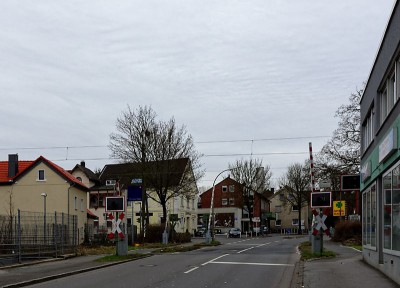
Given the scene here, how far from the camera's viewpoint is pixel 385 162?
14.4m

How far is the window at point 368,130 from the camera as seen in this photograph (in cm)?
1931

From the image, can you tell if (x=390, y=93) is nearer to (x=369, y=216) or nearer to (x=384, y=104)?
(x=384, y=104)

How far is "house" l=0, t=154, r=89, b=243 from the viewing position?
48.9 metres

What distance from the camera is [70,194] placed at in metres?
49.2

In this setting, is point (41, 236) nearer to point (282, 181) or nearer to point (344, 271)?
point (344, 271)

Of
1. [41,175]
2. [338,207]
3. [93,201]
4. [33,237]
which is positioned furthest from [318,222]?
[93,201]

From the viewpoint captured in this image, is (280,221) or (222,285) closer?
(222,285)

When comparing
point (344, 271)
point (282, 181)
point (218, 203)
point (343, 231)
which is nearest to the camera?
point (344, 271)

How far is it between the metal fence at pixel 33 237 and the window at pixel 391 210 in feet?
45.5

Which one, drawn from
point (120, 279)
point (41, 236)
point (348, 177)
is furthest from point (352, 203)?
point (120, 279)

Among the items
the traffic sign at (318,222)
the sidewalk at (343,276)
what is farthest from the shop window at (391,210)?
the traffic sign at (318,222)

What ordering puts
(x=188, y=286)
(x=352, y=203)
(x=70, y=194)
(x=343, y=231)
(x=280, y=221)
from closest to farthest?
1. (x=188, y=286)
2. (x=343, y=231)
3. (x=70, y=194)
4. (x=352, y=203)
5. (x=280, y=221)

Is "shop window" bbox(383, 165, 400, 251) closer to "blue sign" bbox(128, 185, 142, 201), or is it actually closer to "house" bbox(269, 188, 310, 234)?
"blue sign" bbox(128, 185, 142, 201)

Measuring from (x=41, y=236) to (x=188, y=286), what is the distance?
13369 millimetres
